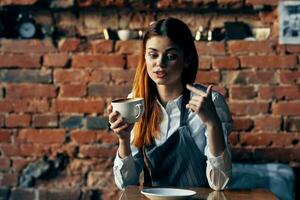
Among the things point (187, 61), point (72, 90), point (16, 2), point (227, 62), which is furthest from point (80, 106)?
point (187, 61)

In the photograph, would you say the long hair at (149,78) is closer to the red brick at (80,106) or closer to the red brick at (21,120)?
the red brick at (80,106)

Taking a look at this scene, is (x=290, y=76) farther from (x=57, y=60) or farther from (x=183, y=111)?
(x=57, y=60)

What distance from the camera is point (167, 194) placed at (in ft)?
5.97

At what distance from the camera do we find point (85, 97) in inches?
128

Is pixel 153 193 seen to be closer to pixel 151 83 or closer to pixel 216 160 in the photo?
pixel 216 160

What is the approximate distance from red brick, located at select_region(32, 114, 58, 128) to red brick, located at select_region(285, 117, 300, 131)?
1285 millimetres

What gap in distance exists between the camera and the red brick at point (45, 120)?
10.7ft

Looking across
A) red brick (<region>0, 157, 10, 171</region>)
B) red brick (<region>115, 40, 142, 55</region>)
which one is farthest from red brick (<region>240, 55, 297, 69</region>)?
red brick (<region>0, 157, 10, 171</region>)

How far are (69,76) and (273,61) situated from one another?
1129 mm

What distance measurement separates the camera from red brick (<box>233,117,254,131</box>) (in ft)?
10.5

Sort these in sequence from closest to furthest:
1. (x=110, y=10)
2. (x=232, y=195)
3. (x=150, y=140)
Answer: (x=232, y=195)
(x=150, y=140)
(x=110, y=10)

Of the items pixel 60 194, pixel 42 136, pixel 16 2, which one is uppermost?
pixel 16 2

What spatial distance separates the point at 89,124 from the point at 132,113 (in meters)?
1.42

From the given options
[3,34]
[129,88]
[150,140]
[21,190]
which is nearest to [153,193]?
[150,140]
